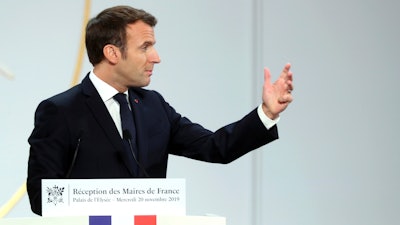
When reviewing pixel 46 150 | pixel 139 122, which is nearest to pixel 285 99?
pixel 139 122

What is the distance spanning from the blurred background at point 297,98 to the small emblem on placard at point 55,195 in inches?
70.9

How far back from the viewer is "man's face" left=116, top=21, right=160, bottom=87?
252 centimetres

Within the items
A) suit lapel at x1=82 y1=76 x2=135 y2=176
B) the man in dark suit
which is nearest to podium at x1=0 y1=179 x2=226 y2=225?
the man in dark suit

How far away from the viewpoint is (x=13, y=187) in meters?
3.44

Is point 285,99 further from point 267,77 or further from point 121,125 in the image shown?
point 121,125

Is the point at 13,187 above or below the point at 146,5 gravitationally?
below

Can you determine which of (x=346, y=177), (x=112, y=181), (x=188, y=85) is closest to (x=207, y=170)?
(x=188, y=85)

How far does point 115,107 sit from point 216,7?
1481 mm

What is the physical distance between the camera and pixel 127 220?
1.98 metres

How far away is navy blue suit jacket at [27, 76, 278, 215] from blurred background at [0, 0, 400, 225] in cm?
122

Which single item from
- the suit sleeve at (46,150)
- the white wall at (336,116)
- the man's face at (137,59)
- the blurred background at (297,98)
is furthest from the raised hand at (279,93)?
the white wall at (336,116)

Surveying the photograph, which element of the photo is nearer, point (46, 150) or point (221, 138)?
point (46, 150)

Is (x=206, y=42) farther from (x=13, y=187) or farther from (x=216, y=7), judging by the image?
(x=13, y=187)

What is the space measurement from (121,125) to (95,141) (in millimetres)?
104
